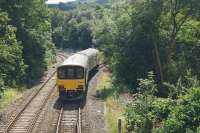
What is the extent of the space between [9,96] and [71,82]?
564 centimetres

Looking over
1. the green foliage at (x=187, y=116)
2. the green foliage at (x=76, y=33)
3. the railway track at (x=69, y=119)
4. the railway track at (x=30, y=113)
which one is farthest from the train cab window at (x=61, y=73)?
the green foliage at (x=76, y=33)

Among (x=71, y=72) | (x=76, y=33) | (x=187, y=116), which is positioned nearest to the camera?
(x=187, y=116)

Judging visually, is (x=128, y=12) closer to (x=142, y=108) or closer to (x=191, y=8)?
(x=191, y=8)

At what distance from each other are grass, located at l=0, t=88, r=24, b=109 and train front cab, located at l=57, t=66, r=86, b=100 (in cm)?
417

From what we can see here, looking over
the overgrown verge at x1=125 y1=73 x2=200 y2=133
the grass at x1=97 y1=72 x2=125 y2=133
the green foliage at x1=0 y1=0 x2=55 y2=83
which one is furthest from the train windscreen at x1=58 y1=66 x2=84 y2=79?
the green foliage at x1=0 y1=0 x2=55 y2=83

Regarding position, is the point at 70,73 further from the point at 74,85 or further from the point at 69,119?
the point at 69,119

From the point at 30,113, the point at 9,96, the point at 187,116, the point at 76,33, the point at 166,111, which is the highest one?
the point at 187,116

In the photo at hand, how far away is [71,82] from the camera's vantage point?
35.0 meters

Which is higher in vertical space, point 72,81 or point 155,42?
point 155,42

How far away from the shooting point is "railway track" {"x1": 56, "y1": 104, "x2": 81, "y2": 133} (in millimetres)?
26941

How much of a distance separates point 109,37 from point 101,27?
29.8ft

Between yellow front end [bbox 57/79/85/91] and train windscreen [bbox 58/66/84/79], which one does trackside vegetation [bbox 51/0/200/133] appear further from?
train windscreen [bbox 58/66/84/79]

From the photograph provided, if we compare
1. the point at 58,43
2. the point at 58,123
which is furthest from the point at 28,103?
the point at 58,43

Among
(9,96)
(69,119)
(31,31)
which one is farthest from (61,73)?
(31,31)
